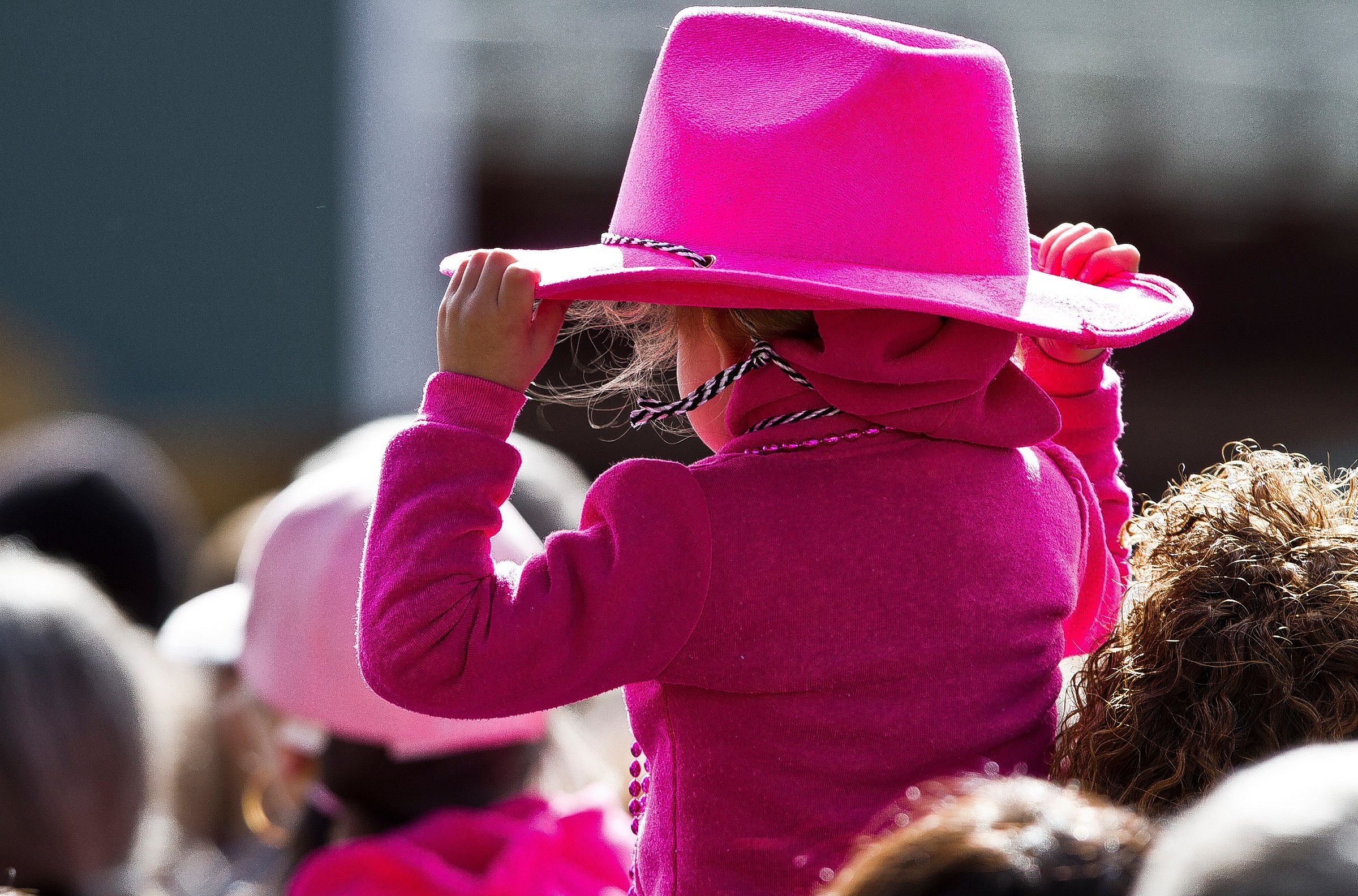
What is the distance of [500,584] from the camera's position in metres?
1.20

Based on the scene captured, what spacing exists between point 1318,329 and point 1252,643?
9612 millimetres

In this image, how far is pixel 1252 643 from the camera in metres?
1.16

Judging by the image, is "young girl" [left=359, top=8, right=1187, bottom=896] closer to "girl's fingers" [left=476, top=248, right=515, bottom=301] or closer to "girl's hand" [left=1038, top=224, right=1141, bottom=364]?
"girl's fingers" [left=476, top=248, right=515, bottom=301]

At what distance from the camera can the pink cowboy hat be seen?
124 cm

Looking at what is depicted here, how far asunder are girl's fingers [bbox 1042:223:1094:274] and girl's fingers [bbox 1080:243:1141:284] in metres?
0.04

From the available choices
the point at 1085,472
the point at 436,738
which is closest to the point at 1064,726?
the point at 1085,472

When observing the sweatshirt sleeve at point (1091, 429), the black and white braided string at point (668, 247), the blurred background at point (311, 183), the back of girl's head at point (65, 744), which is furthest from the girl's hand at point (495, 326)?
the blurred background at point (311, 183)

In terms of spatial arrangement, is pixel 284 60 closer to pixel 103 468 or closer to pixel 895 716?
pixel 103 468

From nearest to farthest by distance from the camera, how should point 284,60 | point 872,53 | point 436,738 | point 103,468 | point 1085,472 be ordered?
point 872,53, point 1085,472, point 436,738, point 103,468, point 284,60

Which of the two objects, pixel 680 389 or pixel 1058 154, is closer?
pixel 680 389

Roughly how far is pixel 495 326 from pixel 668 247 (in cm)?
17

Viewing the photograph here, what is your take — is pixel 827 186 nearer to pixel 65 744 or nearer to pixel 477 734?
pixel 477 734

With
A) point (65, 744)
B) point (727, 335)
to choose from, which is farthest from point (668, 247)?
point (65, 744)

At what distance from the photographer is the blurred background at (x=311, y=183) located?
27.7 feet
